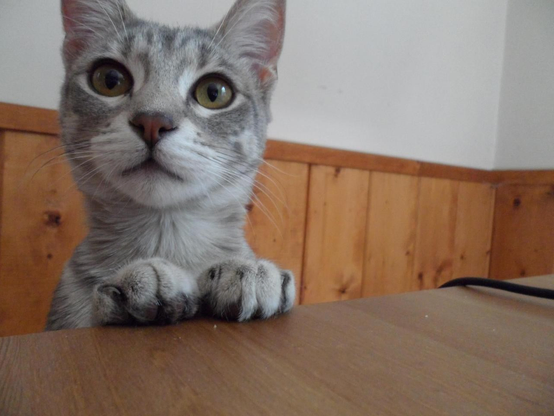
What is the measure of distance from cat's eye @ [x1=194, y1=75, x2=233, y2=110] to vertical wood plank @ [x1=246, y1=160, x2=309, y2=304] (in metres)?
0.46

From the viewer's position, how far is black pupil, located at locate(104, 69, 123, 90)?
676 millimetres

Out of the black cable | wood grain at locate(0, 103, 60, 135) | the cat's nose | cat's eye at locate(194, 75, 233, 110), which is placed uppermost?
cat's eye at locate(194, 75, 233, 110)

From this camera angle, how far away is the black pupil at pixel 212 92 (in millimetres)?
706

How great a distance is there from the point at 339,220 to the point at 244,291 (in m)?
0.92

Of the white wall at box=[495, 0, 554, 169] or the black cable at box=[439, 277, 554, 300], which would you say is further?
the white wall at box=[495, 0, 554, 169]

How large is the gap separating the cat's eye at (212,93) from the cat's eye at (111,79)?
122 mm

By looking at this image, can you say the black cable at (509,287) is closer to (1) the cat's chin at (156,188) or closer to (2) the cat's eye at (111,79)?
(1) the cat's chin at (156,188)

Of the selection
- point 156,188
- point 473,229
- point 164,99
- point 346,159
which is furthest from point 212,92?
point 473,229

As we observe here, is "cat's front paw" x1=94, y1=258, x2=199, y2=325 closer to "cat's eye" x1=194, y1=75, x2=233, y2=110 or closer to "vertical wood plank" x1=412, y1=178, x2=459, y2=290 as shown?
"cat's eye" x1=194, y1=75, x2=233, y2=110

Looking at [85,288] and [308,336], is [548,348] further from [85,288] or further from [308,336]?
[85,288]

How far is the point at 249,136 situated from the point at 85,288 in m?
0.41

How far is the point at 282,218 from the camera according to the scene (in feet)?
4.04

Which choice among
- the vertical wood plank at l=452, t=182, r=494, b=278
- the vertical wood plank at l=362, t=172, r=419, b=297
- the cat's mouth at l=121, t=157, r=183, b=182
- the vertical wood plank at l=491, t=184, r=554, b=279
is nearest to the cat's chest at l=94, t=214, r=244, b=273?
the cat's mouth at l=121, t=157, r=183, b=182

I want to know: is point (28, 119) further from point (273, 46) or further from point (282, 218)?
Result: point (282, 218)
